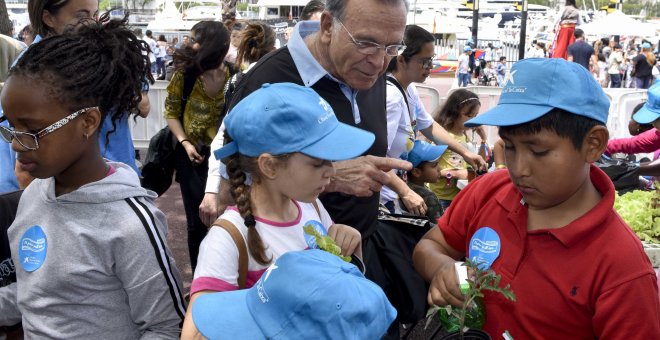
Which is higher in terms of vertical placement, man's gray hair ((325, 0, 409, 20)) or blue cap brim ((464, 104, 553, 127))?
man's gray hair ((325, 0, 409, 20))

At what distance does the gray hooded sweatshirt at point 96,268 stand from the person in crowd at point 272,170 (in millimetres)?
158

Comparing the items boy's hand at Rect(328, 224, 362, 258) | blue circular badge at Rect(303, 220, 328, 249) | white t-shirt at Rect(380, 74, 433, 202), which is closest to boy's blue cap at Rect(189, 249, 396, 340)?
blue circular badge at Rect(303, 220, 328, 249)

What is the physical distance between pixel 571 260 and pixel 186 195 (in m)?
3.42

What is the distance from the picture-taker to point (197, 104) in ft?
17.0

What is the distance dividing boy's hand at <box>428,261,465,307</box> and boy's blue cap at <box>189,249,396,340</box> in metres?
0.45

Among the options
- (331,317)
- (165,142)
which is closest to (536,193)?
(331,317)

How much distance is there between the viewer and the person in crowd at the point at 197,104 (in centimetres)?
503

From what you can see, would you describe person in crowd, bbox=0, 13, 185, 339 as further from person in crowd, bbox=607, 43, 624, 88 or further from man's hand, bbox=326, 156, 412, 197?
person in crowd, bbox=607, 43, 624, 88

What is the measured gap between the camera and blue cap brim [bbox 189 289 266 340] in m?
1.69

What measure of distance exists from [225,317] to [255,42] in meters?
4.03

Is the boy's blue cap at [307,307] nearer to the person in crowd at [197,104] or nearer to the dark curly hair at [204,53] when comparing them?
the person in crowd at [197,104]

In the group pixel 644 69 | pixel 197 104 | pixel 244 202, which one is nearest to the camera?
pixel 244 202

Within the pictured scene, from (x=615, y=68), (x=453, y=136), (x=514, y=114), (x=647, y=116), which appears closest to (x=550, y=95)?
(x=514, y=114)

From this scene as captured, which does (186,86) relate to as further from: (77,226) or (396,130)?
(77,226)
